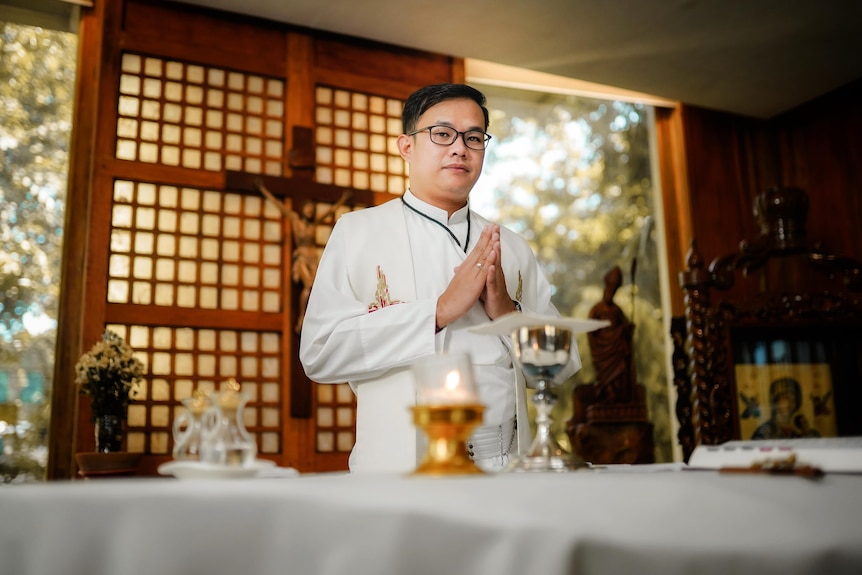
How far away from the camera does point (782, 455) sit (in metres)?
1.17

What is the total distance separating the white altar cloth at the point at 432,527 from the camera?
80cm

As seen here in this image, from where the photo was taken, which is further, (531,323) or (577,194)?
(577,194)

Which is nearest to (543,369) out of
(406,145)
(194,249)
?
(406,145)

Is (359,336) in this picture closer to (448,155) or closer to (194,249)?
(448,155)

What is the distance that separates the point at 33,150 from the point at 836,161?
555cm

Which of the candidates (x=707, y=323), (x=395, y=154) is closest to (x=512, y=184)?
(x=395, y=154)

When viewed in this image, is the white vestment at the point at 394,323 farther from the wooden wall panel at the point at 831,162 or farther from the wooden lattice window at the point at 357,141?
the wooden wall panel at the point at 831,162

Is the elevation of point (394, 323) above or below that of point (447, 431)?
above

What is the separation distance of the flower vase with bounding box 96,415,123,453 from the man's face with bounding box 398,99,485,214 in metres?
2.40

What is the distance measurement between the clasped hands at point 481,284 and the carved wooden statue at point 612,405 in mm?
3086

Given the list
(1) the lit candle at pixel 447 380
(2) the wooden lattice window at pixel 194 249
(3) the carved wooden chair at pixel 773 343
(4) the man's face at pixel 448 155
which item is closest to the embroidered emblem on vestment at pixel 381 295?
(4) the man's face at pixel 448 155

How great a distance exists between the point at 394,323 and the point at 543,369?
55cm

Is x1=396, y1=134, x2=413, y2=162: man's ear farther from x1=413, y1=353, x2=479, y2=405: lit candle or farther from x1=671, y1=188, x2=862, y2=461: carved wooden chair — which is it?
x1=671, y1=188, x2=862, y2=461: carved wooden chair

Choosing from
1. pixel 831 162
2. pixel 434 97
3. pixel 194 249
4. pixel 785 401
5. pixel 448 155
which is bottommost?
pixel 785 401
